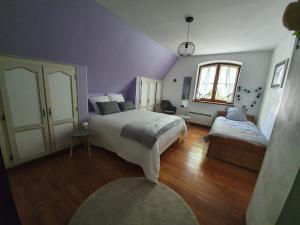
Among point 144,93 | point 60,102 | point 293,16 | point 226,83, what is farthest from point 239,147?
point 60,102

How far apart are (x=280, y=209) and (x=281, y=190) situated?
0.36 ft

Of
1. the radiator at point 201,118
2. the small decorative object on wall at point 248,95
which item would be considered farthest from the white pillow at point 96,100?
the small decorative object on wall at point 248,95

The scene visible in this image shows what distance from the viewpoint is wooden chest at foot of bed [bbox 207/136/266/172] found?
2287mm

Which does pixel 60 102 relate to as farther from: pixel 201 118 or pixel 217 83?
pixel 217 83

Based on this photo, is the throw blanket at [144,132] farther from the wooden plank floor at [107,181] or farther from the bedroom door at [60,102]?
the bedroom door at [60,102]

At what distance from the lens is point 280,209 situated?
0.78 metres

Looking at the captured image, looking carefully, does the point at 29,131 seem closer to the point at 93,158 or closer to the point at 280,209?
the point at 93,158

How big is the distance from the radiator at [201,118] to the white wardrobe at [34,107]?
395cm

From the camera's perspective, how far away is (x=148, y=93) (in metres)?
4.72

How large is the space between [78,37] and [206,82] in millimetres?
4110

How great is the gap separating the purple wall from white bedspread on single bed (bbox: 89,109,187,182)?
0.94 m

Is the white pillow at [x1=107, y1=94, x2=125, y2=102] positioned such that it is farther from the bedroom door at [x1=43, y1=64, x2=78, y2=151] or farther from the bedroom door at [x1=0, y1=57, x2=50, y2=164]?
the bedroom door at [x1=0, y1=57, x2=50, y2=164]

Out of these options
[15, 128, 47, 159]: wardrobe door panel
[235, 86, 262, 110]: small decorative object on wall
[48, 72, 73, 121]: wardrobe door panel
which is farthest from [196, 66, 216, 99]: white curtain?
[15, 128, 47, 159]: wardrobe door panel

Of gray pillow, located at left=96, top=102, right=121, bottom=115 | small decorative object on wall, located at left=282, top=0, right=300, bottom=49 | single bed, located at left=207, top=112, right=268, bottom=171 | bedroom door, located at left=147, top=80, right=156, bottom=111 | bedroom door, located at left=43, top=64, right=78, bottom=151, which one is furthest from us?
bedroom door, located at left=147, top=80, right=156, bottom=111
